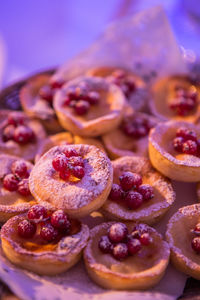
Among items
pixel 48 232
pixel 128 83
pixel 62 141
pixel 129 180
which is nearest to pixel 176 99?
pixel 128 83

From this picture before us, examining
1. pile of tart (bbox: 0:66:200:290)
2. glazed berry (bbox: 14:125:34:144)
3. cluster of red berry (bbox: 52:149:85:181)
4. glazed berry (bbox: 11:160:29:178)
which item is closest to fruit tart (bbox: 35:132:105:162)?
pile of tart (bbox: 0:66:200:290)

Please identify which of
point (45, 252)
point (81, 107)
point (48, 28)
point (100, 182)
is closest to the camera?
point (45, 252)

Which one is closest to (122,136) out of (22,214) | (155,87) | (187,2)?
(155,87)

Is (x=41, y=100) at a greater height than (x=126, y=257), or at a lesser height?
greater

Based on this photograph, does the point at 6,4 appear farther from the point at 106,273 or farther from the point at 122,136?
the point at 106,273

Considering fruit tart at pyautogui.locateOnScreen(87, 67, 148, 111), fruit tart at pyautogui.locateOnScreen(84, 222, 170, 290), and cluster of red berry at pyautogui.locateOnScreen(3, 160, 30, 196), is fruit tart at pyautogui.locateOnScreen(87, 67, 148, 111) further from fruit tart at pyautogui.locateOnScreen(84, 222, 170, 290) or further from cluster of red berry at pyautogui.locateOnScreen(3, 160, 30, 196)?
fruit tart at pyautogui.locateOnScreen(84, 222, 170, 290)

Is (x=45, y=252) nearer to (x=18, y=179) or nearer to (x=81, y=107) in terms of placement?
(x=18, y=179)
